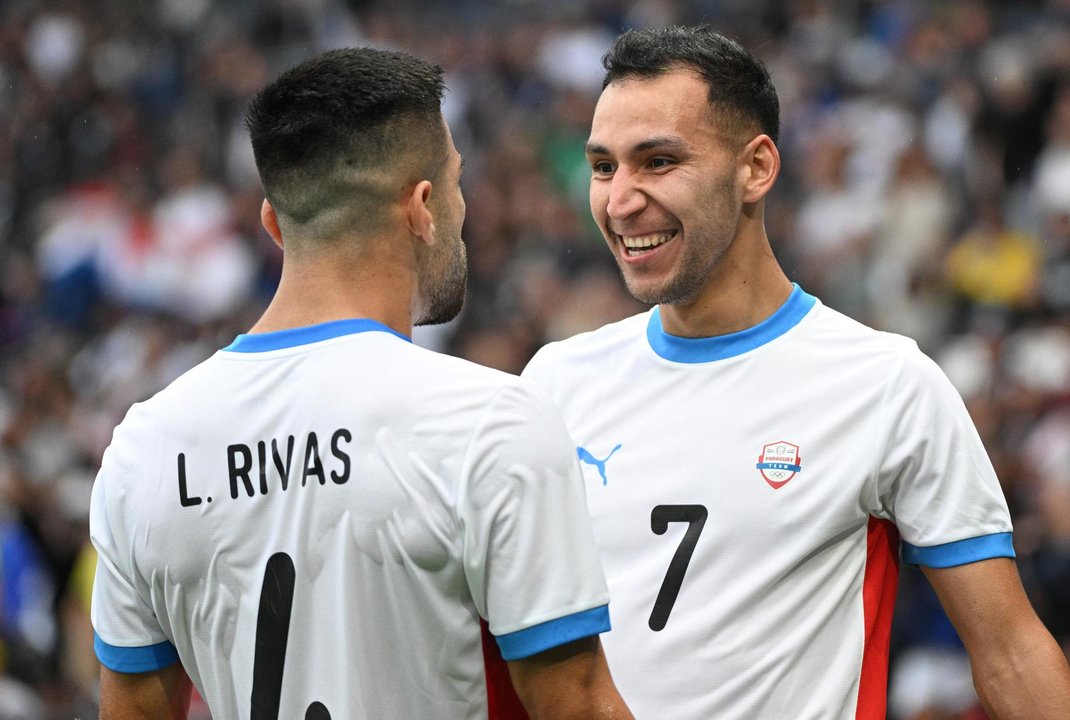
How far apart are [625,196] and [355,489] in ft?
4.14

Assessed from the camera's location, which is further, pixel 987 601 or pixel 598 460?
pixel 598 460

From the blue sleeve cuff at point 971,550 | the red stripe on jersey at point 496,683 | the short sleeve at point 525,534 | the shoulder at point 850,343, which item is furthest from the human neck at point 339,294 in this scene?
the blue sleeve cuff at point 971,550

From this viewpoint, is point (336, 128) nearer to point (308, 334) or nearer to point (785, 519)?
point (308, 334)

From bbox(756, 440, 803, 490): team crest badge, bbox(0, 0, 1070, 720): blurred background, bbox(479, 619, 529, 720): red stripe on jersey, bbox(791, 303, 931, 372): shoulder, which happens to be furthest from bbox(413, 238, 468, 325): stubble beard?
bbox(0, 0, 1070, 720): blurred background

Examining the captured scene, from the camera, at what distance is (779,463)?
337cm

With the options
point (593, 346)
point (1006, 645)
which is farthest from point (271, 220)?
point (1006, 645)

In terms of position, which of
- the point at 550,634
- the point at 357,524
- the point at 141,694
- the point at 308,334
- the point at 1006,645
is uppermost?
the point at 308,334

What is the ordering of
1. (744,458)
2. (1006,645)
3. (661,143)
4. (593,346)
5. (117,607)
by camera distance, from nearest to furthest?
(117,607) → (1006,645) → (744,458) → (661,143) → (593,346)

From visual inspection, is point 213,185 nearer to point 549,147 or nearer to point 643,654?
point 549,147

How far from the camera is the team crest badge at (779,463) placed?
335 centimetres

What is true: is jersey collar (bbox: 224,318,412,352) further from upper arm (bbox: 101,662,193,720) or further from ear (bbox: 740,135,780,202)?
ear (bbox: 740,135,780,202)

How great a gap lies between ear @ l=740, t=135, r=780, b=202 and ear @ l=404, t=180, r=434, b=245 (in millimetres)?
1106

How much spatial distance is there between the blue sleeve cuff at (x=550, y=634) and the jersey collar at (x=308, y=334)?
0.55 meters

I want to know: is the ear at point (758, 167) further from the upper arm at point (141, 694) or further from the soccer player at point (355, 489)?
the upper arm at point (141, 694)
